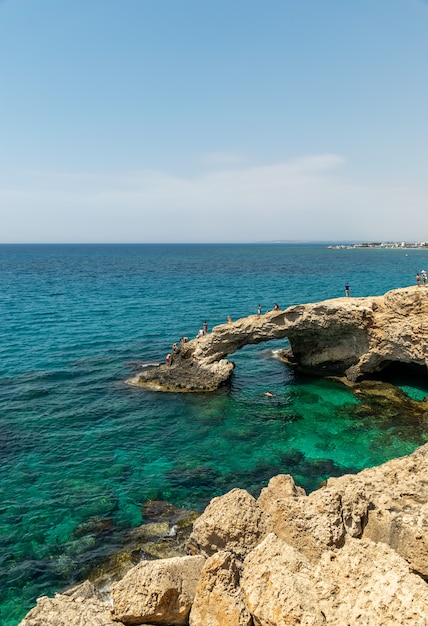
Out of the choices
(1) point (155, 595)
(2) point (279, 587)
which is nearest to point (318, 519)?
(2) point (279, 587)

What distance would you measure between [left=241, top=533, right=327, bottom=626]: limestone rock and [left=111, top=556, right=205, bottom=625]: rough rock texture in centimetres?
151

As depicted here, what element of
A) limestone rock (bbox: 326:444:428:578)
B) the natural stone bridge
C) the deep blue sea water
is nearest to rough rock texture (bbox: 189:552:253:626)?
limestone rock (bbox: 326:444:428:578)

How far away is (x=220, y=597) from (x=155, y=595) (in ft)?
4.63

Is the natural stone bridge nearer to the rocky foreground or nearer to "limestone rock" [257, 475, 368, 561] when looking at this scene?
the rocky foreground

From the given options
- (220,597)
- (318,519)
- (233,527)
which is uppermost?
(318,519)

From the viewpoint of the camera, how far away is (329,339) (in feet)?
98.9

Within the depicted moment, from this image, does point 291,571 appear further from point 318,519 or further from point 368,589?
point 318,519

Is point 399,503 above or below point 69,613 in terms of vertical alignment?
above

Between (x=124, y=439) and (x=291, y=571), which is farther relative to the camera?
(x=124, y=439)

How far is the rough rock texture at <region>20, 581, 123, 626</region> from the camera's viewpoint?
26.2 ft

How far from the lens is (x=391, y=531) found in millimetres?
9281

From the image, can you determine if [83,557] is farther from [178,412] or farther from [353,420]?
[353,420]

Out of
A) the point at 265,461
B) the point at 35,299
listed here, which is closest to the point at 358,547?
the point at 265,461

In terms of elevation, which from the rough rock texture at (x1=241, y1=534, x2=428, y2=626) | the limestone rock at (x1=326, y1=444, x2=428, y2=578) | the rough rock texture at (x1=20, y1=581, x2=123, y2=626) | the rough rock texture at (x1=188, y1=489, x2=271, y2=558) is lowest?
the rough rock texture at (x1=20, y1=581, x2=123, y2=626)
